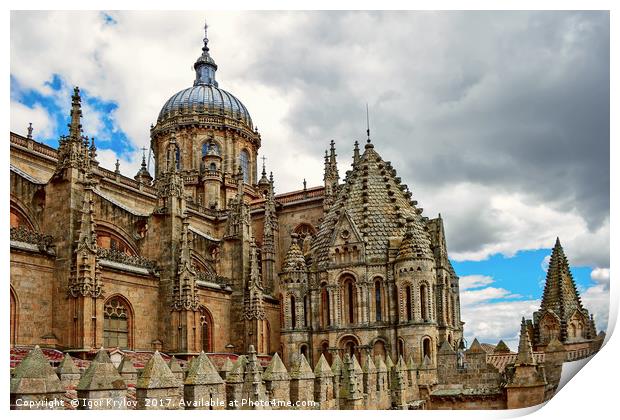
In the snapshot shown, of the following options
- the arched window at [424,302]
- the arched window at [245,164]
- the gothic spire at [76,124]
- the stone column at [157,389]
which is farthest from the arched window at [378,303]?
the arched window at [245,164]

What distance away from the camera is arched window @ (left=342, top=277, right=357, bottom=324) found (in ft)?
103

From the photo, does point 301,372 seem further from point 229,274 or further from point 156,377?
point 229,274

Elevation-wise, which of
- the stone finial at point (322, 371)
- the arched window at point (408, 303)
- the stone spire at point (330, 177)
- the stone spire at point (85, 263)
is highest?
the stone spire at point (330, 177)

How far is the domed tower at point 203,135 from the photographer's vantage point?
49.1 metres

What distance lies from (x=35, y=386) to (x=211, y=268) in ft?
74.5

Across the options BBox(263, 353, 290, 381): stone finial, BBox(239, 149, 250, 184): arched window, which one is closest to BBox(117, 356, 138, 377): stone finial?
BBox(263, 353, 290, 381): stone finial

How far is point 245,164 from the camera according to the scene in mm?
52531

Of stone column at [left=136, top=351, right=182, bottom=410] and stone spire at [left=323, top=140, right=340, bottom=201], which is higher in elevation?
stone spire at [left=323, top=140, right=340, bottom=201]

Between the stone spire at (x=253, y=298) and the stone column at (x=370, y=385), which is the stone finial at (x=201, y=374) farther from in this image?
the stone spire at (x=253, y=298)

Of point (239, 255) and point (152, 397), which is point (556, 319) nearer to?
point (239, 255)

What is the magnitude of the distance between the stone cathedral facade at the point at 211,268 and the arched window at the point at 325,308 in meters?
0.05

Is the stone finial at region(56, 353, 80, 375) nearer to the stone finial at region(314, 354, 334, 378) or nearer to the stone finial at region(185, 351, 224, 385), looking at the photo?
the stone finial at region(185, 351, 224, 385)

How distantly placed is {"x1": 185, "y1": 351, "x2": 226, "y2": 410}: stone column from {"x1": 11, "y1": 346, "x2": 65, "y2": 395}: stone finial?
8.61ft

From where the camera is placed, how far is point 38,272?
21.5 meters
